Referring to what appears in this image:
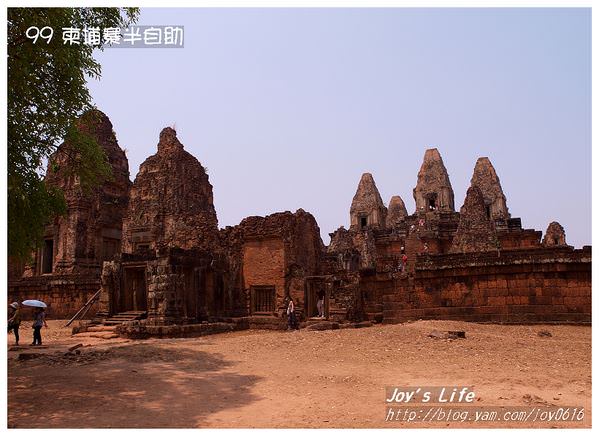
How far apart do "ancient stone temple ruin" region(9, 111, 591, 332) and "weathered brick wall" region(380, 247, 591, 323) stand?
0.12 ft

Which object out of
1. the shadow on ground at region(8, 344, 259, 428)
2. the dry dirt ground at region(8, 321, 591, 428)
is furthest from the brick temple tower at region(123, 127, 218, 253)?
the shadow on ground at region(8, 344, 259, 428)

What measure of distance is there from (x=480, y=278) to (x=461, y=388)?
37.2 feet

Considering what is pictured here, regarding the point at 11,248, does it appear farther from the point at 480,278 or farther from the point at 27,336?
the point at 480,278

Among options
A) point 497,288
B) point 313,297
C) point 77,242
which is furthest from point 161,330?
point 77,242

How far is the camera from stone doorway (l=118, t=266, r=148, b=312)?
2064 cm

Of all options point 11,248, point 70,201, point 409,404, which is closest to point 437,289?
point 409,404

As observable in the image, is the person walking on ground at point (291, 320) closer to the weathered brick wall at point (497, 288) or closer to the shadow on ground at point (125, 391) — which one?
the weathered brick wall at point (497, 288)

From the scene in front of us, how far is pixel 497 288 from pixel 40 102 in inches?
614

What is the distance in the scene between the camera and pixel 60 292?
25047 millimetres

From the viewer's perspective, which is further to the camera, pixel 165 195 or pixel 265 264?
pixel 165 195

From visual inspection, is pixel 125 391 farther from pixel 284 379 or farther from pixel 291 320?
pixel 291 320

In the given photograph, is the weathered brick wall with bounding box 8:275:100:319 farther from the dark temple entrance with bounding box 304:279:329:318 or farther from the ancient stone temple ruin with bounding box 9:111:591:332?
the dark temple entrance with bounding box 304:279:329:318

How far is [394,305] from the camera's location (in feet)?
66.5

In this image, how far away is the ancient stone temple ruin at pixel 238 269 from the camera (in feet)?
58.7
